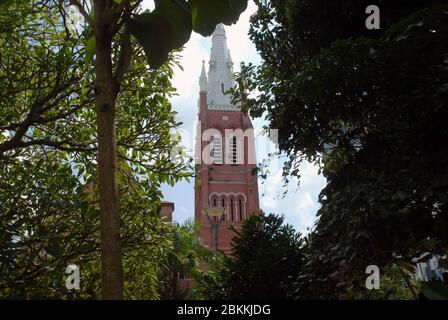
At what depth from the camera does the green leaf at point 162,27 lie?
5.66 feet

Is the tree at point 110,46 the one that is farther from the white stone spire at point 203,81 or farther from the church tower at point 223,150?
the white stone spire at point 203,81

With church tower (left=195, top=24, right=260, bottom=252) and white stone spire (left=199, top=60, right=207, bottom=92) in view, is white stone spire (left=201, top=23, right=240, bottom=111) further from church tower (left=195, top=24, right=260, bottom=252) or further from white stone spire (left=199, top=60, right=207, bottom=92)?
white stone spire (left=199, top=60, right=207, bottom=92)

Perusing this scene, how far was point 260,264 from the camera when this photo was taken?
5.54 m

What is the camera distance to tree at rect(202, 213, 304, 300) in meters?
5.49

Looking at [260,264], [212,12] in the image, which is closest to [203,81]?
[260,264]

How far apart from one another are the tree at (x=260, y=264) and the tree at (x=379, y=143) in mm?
406

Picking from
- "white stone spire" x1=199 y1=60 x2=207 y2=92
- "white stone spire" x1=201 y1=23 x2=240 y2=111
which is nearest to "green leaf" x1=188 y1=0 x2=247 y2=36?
"white stone spire" x1=201 y1=23 x2=240 y2=111

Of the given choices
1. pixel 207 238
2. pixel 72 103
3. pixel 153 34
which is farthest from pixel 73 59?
pixel 207 238

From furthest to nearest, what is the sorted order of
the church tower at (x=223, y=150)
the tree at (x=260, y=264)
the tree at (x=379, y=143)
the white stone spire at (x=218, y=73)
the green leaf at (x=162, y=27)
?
the white stone spire at (x=218, y=73) → the church tower at (x=223, y=150) → the tree at (x=260, y=264) → the tree at (x=379, y=143) → the green leaf at (x=162, y=27)

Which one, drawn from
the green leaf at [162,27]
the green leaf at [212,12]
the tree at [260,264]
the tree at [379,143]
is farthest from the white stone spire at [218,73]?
the green leaf at [162,27]

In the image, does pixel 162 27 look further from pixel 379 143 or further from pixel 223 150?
pixel 223 150
